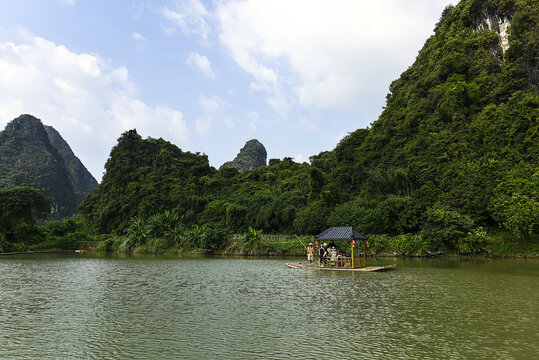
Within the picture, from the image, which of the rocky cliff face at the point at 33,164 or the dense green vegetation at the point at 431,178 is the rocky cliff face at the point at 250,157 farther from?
the rocky cliff face at the point at 33,164

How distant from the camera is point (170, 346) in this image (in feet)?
24.9

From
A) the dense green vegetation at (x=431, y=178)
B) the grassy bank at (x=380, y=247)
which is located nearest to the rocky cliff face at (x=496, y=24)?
the dense green vegetation at (x=431, y=178)

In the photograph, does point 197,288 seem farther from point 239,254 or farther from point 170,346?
point 239,254

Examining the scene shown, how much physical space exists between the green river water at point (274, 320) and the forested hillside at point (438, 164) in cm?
1950

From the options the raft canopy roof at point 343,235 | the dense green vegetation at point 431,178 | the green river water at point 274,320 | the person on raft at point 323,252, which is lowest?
the green river water at point 274,320

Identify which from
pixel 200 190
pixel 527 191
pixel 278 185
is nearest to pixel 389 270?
pixel 527 191

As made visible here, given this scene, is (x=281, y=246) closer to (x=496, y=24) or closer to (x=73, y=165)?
(x=496, y=24)

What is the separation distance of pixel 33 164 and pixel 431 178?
119 meters

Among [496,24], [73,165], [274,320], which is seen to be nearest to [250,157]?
[496,24]

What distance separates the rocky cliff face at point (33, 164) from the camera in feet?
343

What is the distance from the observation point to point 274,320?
984cm

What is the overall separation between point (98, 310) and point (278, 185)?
62.4 metres

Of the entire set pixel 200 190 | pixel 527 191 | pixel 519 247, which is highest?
pixel 200 190

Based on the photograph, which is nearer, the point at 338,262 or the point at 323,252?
the point at 338,262
